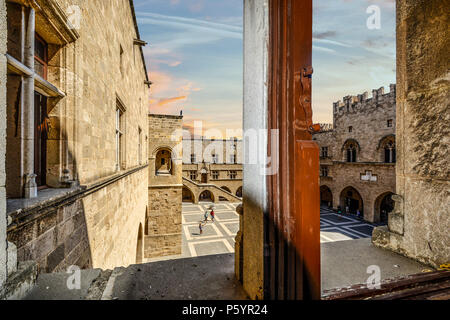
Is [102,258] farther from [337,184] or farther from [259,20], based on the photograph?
[337,184]

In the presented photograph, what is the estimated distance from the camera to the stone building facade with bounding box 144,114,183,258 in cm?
1266

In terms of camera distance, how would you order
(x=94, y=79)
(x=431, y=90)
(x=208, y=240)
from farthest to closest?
(x=208, y=240), (x=94, y=79), (x=431, y=90)

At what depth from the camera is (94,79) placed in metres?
3.37

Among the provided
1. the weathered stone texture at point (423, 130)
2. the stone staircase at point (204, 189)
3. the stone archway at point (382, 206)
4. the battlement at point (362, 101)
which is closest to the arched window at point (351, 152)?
the battlement at point (362, 101)

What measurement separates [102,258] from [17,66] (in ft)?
10.3

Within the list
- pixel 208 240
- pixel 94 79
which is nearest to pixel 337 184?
pixel 208 240

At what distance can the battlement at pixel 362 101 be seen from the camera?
1749 centimetres

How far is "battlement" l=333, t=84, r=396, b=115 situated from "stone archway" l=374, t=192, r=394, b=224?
24.9 ft

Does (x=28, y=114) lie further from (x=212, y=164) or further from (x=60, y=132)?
(x=212, y=164)

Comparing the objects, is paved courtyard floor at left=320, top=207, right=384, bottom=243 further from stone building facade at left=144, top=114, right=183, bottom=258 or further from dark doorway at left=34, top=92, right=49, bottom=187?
dark doorway at left=34, top=92, right=49, bottom=187

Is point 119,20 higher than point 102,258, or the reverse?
point 119,20

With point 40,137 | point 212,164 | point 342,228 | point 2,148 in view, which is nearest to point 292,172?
point 2,148

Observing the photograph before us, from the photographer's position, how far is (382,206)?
62.3ft
